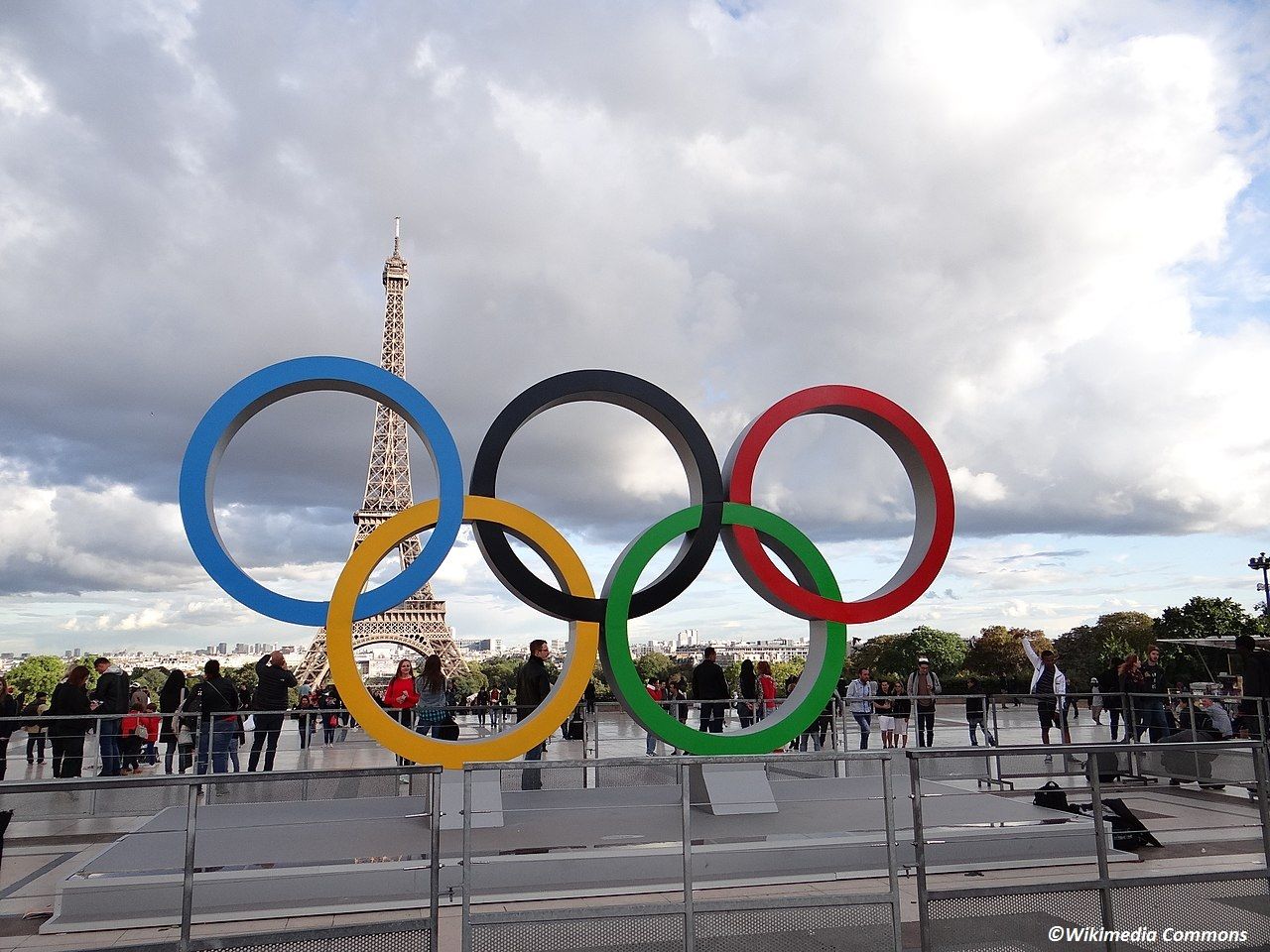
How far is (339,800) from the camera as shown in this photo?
998cm

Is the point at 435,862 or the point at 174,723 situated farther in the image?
the point at 174,723

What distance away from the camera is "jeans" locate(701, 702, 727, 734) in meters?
12.5

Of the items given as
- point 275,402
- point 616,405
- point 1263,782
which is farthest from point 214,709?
point 1263,782

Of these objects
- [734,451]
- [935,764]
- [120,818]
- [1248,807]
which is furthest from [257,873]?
[1248,807]

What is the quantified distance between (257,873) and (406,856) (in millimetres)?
1160

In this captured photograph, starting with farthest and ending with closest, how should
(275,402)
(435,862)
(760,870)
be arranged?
(275,402)
(760,870)
(435,862)

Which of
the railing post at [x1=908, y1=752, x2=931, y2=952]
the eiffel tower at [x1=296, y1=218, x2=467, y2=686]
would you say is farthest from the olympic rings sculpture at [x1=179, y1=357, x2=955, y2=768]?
the eiffel tower at [x1=296, y1=218, x2=467, y2=686]

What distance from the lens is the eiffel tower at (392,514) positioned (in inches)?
1745

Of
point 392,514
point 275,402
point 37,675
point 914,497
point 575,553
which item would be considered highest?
point 392,514

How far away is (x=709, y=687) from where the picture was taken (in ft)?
41.8

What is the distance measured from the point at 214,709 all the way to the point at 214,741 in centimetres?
49

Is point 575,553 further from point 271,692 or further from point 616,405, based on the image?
point 271,692

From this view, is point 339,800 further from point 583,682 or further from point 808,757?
point 808,757

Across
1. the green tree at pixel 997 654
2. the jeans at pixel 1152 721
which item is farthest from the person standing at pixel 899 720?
the green tree at pixel 997 654
